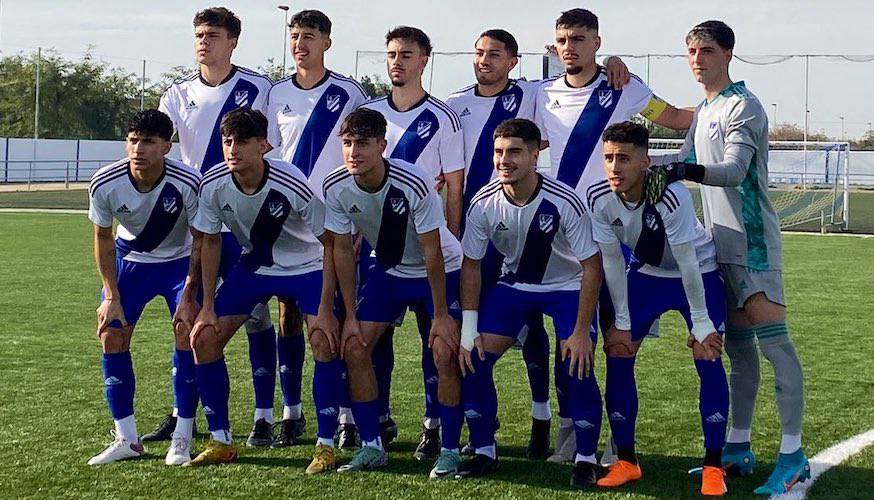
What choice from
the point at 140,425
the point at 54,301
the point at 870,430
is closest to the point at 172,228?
the point at 140,425

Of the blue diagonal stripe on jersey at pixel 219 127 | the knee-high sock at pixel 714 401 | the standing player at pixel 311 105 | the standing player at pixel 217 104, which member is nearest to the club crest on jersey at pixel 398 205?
the standing player at pixel 311 105

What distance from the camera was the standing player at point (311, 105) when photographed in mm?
6004

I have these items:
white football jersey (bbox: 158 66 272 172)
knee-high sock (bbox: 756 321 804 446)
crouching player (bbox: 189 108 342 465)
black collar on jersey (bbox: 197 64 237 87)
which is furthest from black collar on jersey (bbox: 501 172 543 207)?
black collar on jersey (bbox: 197 64 237 87)

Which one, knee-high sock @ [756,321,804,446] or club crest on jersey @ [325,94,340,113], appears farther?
club crest on jersey @ [325,94,340,113]

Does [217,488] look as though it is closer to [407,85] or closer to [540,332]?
[540,332]

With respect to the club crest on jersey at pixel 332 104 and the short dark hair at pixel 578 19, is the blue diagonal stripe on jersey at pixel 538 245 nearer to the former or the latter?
the short dark hair at pixel 578 19

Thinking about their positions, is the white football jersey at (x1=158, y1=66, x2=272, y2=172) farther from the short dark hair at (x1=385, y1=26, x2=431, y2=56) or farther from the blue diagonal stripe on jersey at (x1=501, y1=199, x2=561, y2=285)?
the blue diagonal stripe on jersey at (x1=501, y1=199, x2=561, y2=285)

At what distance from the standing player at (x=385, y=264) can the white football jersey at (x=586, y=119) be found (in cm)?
75

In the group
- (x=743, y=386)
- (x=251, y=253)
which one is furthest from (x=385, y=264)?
(x=743, y=386)

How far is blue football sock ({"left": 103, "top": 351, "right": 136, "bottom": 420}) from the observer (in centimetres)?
553

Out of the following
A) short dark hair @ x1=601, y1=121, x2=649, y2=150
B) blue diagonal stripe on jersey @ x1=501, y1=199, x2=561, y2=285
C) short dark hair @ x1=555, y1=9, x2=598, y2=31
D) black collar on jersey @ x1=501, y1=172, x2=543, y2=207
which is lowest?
blue diagonal stripe on jersey @ x1=501, y1=199, x2=561, y2=285

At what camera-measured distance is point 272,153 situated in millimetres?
6391

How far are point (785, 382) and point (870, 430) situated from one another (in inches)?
56.4

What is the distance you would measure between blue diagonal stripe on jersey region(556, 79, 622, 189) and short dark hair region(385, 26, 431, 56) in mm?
927
